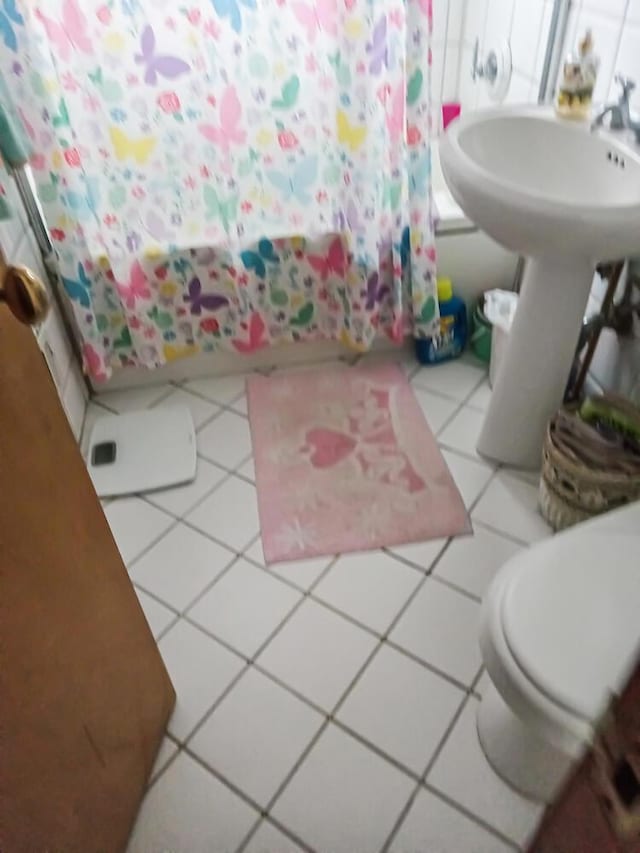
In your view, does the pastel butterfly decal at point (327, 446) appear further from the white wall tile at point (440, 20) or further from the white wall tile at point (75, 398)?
the white wall tile at point (440, 20)

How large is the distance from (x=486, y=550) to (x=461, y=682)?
1.19ft

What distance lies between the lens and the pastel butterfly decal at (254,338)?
2.04 metres

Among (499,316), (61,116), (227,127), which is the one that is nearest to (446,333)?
(499,316)

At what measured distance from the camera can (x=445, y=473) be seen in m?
1.83

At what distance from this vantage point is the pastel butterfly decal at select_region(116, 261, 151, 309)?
185 centimetres

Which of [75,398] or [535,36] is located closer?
[535,36]

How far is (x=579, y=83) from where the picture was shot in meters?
1.49

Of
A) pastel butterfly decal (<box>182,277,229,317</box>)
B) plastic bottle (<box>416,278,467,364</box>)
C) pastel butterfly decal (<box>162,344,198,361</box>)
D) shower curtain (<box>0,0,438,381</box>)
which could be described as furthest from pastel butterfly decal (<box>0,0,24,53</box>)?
plastic bottle (<box>416,278,467,364</box>)

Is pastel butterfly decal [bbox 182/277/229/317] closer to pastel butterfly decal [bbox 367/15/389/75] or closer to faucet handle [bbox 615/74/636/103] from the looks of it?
pastel butterfly decal [bbox 367/15/389/75]

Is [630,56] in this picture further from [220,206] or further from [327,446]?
[327,446]

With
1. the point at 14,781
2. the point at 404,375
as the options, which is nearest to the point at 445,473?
the point at 404,375

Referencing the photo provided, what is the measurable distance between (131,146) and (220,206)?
0.27 metres

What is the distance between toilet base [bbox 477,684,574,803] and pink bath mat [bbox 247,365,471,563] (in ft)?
1.66

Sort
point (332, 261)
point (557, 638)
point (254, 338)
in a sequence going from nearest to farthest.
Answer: point (557, 638)
point (332, 261)
point (254, 338)
